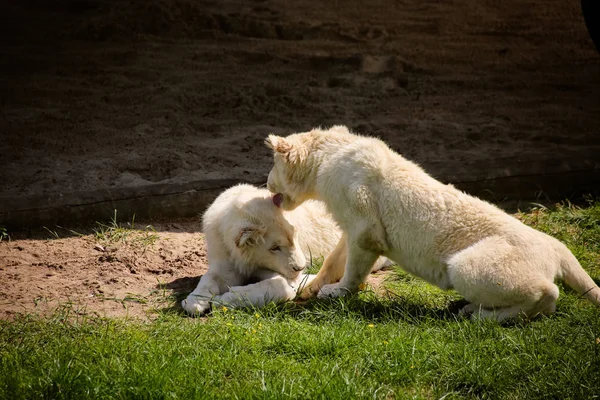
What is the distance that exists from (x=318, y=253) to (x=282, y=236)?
103 centimetres

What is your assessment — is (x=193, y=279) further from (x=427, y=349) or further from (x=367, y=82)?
(x=367, y=82)

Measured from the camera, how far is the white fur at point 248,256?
19.8ft

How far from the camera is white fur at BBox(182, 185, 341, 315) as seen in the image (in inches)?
238

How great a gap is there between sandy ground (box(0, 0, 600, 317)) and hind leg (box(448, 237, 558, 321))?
8.13 ft

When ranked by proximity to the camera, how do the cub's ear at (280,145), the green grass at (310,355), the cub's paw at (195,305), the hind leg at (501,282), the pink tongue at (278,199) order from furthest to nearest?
the pink tongue at (278,199), the cub's ear at (280,145), the cub's paw at (195,305), the hind leg at (501,282), the green grass at (310,355)

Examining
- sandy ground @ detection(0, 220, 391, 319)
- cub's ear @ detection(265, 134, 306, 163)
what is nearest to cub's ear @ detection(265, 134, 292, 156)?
cub's ear @ detection(265, 134, 306, 163)

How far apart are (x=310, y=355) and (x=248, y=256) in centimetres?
142

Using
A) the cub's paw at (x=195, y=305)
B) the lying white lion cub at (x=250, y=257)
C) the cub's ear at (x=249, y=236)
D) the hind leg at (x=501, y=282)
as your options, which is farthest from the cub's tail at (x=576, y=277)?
the cub's paw at (x=195, y=305)

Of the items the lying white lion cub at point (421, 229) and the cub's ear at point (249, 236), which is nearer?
the lying white lion cub at point (421, 229)

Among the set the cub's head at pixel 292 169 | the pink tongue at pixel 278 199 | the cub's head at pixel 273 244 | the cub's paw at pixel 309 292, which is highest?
the cub's head at pixel 292 169

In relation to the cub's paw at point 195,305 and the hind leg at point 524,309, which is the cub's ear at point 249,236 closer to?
the cub's paw at point 195,305

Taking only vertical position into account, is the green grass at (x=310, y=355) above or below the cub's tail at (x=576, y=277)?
below

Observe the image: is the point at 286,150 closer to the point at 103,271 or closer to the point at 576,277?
the point at 103,271

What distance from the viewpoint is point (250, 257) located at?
6.27 m
